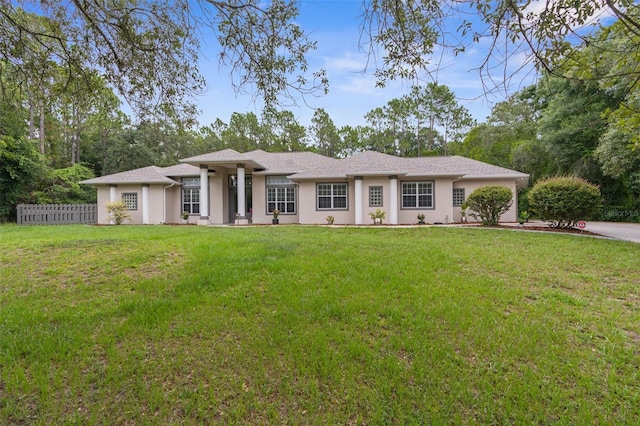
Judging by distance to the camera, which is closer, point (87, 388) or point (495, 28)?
point (87, 388)

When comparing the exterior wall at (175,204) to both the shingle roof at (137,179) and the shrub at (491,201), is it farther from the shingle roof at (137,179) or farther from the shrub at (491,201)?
the shrub at (491,201)

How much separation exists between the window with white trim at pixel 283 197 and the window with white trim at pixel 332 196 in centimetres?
182

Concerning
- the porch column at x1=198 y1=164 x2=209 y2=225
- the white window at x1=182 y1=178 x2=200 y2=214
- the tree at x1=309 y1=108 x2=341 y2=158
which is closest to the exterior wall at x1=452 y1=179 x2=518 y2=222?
the porch column at x1=198 y1=164 x2=209 y2=225

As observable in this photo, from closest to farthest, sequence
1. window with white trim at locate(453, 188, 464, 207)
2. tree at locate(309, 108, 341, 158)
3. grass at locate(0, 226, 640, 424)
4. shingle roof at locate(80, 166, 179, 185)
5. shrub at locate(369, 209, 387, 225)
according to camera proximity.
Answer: grass at locate(0, 226, 640, 424) < shrub at locate(369, 209, 387, 225) < window with white trim at locate(453, 188, 464, 207) < shingle roof at locate(80, 166, 179, 185) < tree at locate(309, 108, 341, 158)

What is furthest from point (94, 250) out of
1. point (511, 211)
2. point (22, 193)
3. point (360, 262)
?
point (511, 211)

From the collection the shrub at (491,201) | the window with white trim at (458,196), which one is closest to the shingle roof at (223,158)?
the shrub at (491,201)

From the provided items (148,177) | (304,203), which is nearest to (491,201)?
(304,203)

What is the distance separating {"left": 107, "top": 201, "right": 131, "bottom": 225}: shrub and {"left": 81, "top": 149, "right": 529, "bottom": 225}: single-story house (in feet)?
2.81

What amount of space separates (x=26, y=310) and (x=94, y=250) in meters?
3.52

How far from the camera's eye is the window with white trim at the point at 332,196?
1675cm

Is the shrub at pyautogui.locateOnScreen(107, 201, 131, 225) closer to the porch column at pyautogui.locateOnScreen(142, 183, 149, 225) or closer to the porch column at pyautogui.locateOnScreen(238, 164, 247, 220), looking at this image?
the porch column at pyautogui.locateOnScreen(142, 183, 149, 225)

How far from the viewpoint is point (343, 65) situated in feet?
15.9

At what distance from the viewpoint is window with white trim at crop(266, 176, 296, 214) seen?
1789 centimetres

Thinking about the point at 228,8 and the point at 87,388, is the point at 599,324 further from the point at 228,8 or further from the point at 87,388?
the point at 228,8
